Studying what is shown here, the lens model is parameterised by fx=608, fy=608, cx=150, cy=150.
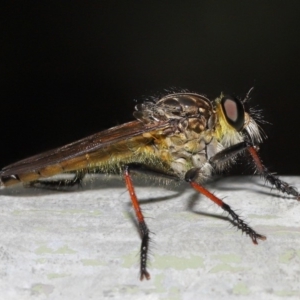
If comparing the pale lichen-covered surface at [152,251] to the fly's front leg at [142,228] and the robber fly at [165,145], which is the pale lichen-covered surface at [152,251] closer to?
the fly's front leg at [142,228]

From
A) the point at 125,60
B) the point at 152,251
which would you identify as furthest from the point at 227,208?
the point at 125,60

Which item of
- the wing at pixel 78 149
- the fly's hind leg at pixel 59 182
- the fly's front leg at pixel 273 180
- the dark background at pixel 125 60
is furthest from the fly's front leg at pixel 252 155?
the dark background at pixel 125 60

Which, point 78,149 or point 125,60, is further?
point 125,60

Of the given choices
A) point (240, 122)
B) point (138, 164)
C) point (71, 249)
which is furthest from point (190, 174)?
point (71, 249)

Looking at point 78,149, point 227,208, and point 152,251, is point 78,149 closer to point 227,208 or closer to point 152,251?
point 227,208

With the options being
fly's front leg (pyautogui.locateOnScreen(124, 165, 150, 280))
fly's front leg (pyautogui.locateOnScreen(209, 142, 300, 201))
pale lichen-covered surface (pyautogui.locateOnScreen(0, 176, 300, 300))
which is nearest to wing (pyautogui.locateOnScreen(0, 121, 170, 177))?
fly's front leg (pyautogui.locateOnScreen(124, 165, 150, 280))
